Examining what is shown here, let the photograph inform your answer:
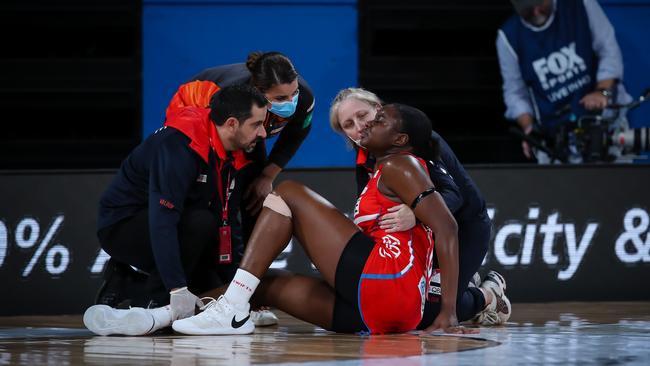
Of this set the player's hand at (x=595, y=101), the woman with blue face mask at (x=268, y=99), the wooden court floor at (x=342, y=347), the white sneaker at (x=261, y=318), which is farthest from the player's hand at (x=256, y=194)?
the player's hand at (x=595, y=101)

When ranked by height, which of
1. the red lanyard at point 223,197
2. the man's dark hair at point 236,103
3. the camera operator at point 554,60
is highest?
the camera operator at point 554,60

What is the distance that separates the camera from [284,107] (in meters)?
4.24

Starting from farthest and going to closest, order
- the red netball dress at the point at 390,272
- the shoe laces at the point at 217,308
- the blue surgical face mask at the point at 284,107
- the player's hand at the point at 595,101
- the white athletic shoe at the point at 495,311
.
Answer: the player's hand at the point at 595,101 < the blue surgical face mask at the point at 284,107 < the white athletic shoe at the point at 495,311 < the shoe laces at the point at 217,308 < the red netball dress at the point at 390,272

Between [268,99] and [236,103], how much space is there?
35 cm

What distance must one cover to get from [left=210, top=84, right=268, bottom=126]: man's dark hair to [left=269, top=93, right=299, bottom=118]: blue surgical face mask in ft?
1.09

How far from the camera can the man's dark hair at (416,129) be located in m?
3.69

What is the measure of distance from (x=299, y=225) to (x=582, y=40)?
310cm

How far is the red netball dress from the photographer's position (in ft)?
11.5

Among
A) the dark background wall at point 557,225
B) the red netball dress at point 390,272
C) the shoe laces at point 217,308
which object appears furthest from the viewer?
the dark background wall at point 557,225

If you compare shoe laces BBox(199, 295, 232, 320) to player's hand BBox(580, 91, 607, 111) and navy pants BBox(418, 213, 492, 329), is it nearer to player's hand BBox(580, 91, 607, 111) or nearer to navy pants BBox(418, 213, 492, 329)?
navy pants BBox(418, 213, 492, 329)

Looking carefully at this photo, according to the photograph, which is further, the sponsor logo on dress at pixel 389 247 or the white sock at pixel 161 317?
the white sock at pixel 161 317

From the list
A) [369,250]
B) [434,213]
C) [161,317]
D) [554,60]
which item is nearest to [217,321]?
[161,317]

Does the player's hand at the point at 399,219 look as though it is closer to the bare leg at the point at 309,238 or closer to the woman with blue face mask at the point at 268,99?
the bare leg at the point at 309,238

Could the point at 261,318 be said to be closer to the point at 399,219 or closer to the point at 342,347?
the point at 399,219
